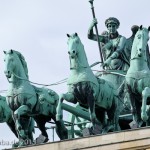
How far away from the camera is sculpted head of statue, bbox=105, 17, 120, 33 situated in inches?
1410

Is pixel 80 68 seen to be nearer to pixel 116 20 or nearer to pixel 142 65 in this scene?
pixel 142 65

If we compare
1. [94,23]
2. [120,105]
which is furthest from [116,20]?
[120,105]

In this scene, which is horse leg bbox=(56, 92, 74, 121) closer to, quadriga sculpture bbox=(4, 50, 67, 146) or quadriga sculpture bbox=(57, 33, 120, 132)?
quadriga sculpture bbox=(57, 33, 120, 132)

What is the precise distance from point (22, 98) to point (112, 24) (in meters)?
4.31

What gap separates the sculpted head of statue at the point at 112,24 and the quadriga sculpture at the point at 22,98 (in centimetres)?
349

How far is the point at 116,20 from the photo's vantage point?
35875mm

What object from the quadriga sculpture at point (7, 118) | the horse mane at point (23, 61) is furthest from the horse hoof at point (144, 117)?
the horse mane at point (23, 61)

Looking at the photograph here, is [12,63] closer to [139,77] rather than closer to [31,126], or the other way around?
[31,126]

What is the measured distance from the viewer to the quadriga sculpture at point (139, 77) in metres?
→ 31.5

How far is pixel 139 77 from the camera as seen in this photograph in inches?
1243

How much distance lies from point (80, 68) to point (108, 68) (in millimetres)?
4319

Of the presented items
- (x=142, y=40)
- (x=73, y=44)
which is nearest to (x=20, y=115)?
(x=73, y=44)

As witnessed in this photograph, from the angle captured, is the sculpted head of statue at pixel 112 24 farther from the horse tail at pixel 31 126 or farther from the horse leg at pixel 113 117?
the horse tail at pixel 31 126

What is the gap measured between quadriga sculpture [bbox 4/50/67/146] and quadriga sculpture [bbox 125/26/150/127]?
217cm
